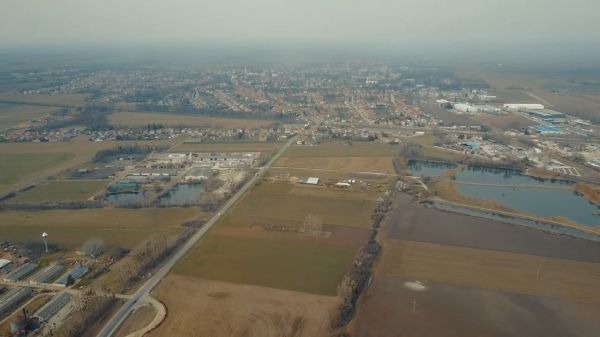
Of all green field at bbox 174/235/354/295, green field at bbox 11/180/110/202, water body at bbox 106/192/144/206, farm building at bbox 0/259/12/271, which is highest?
Result: green field at bbox 11/180/110/202

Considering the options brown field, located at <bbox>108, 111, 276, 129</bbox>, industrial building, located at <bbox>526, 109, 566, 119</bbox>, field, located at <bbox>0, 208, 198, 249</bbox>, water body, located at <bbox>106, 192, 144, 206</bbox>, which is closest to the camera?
field, located at <bbox>0, 208, 198, 249</bbox>


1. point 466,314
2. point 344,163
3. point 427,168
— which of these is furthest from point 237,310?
point 427,168

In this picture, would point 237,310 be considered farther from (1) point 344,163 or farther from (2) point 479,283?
(1) point 344,163

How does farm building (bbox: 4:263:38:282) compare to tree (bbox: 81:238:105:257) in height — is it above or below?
below

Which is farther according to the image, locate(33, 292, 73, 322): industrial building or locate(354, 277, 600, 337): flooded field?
locate(33, 292, 73, 322): industrial building

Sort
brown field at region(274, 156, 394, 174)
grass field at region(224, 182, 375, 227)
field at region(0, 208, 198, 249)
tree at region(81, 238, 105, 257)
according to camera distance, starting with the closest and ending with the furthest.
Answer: tree at region(81, 238, 105, 257) → field at region(0, 208, 198, 249) → grass field at region(224, 182, 375, 227) → brown field at region(274, 156, 394, 174)

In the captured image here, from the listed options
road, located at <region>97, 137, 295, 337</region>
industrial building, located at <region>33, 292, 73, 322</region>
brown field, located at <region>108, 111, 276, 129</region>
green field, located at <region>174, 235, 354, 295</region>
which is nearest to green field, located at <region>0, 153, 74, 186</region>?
brown field, located at <region>108, 111, 276, 129</region>

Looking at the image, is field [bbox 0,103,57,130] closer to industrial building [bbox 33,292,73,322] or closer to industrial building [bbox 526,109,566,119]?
industrial building [bbox 33,292,73,322]
